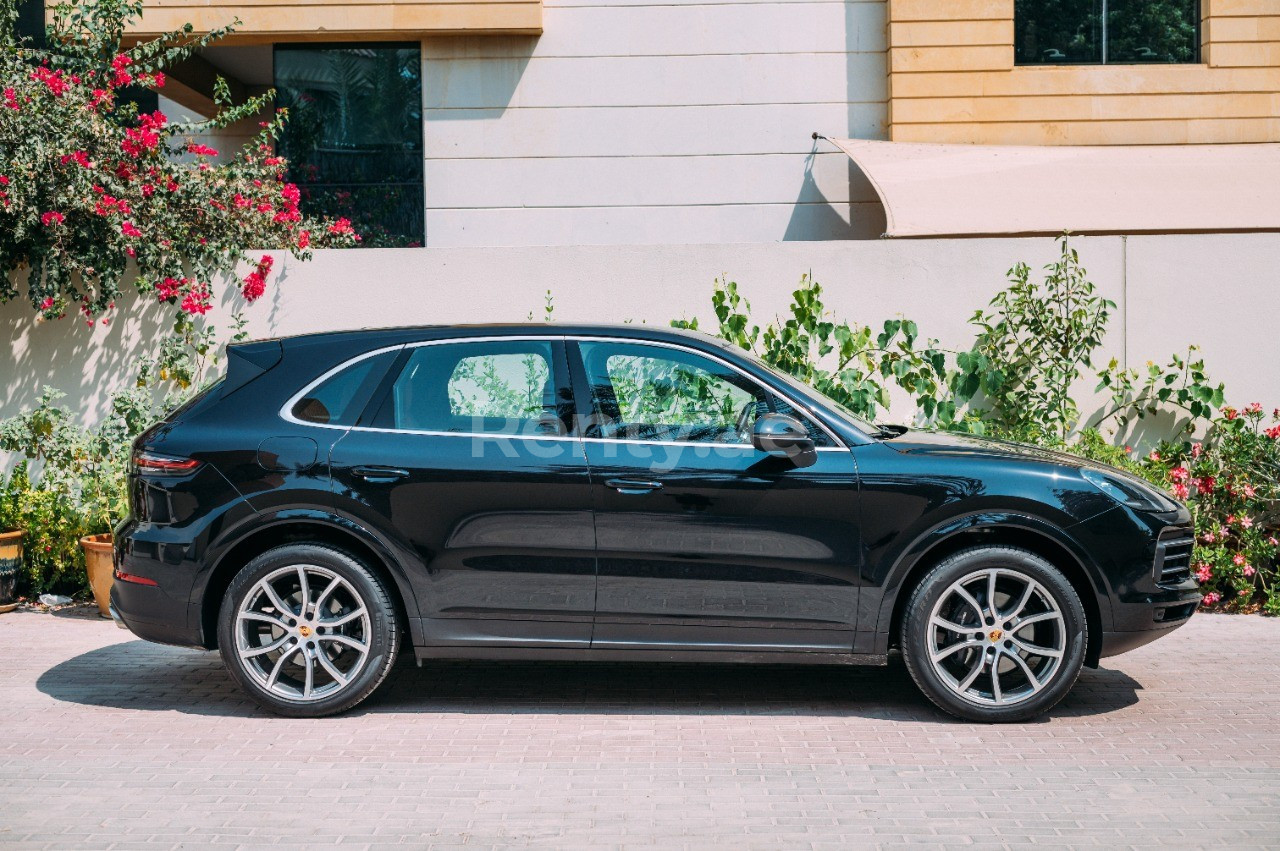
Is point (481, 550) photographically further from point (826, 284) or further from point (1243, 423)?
point (1243, 423)

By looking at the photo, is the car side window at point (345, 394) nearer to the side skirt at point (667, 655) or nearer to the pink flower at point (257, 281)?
the side skirt at point (667, 655)

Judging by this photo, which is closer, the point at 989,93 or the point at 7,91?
the point at 7,91

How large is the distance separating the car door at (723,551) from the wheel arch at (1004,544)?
0.23 m

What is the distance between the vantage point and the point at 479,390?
625 cm

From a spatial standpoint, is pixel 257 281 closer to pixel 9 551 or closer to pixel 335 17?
pixel 9 551

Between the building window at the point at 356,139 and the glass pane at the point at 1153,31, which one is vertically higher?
the glass pane at the point at 1153,31

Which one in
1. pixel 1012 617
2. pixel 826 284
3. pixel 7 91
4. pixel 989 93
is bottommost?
pixel 1012 617

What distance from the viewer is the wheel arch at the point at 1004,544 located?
5.92 meters

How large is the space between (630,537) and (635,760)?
98cm

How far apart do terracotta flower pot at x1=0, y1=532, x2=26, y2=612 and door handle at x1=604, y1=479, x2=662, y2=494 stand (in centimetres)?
491

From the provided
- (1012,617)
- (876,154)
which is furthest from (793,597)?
(876,154)

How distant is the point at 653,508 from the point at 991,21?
10.1m

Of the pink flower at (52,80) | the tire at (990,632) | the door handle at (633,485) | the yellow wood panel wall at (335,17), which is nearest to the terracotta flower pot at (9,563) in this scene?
the pink flower at (52,80)

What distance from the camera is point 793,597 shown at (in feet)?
19.5
